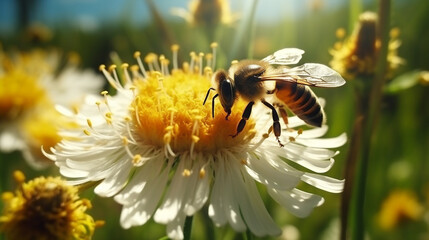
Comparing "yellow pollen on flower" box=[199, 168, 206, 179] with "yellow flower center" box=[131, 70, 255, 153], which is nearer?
"yellow pollen on flower" box=[199, 168, 206, 179]

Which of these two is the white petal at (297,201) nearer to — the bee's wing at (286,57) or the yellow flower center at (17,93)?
the bee's wing at (286,57)

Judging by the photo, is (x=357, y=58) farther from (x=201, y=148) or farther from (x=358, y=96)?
(x=201, y=148)

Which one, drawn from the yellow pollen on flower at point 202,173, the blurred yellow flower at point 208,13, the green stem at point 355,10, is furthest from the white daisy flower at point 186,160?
the blurred yellow flower at point 208,13

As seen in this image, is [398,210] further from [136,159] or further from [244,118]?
[136,159]

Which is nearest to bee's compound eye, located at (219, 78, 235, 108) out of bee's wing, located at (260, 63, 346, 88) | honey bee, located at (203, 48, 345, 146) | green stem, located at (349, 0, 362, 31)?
honey bee, located at (203, 48, 345, 146)

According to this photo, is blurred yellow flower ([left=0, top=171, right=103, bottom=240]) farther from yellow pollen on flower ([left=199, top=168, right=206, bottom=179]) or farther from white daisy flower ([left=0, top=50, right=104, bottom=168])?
white daisy flower ([left=0, top=50, right=104, bottom=168])

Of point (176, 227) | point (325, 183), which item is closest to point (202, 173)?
point (176, 227)
